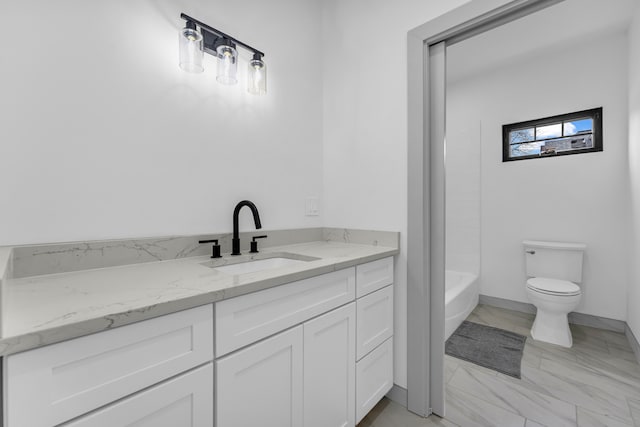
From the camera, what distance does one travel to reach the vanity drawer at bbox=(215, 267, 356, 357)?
78 cm

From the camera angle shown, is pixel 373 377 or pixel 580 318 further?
pixel 580 318

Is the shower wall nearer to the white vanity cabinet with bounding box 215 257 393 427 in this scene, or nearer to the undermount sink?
the white vanity cabinet with bounding box 215 257 393 427

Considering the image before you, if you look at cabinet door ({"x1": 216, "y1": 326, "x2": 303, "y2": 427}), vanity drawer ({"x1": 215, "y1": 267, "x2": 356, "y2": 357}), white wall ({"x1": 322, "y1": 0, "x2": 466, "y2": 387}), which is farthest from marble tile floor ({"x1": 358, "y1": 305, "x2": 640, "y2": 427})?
vanity drawer ({"x1": 215, "y1": 267, "x2": 356, "y2": 357})

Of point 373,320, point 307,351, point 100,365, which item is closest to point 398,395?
point 373,320

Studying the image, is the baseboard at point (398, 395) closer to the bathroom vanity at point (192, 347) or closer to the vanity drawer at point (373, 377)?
the vanity drawer at point (373, 377)

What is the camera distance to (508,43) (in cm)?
241

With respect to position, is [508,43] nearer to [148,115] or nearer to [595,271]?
[595,271]

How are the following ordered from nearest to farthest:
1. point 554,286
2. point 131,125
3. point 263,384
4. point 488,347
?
point 263,384
point 131,125
point 488,347
point 554,286

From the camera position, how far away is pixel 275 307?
2.99 ft

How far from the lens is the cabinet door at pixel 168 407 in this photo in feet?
1.90

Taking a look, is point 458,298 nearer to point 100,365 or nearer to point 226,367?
point 226,367

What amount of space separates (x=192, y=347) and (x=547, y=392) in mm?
1987

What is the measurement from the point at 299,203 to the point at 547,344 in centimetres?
222

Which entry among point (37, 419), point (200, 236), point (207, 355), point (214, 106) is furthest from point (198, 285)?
point (214, 106)
